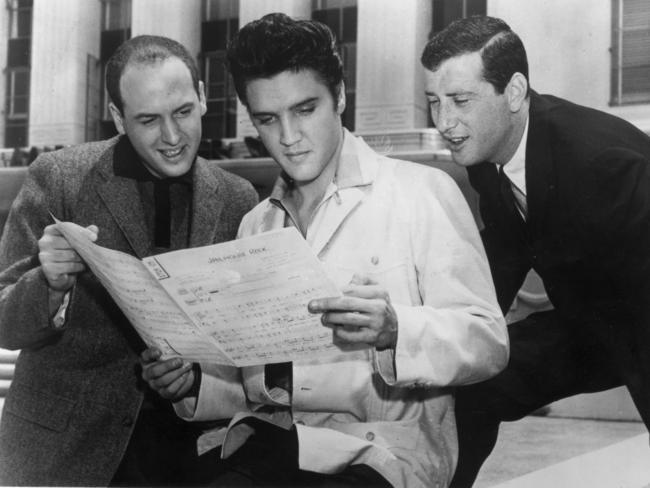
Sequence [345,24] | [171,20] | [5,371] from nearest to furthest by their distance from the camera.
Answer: [345,24], [171,20], [5,371]

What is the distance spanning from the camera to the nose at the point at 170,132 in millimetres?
1611

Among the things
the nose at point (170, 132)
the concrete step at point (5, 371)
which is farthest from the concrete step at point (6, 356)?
the nose at point (170, 132)

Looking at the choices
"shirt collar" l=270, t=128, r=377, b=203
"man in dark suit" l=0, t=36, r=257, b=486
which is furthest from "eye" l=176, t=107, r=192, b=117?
"shirt collar" l=270, t=128, r=377, b=203

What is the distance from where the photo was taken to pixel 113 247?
5.24ft

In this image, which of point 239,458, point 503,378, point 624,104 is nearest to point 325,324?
point 239,458

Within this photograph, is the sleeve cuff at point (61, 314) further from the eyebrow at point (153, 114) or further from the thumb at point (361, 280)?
the thumb at point (361, 280)

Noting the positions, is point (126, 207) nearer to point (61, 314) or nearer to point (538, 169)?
point (61, 314)

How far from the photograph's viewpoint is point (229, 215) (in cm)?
163

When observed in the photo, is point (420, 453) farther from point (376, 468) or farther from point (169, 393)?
point (169, 393)

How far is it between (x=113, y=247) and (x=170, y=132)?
288 mm

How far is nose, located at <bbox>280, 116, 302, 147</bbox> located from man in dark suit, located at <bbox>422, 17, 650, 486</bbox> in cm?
34

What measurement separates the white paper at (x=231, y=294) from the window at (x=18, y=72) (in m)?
0.92

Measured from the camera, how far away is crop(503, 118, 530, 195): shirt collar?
159cm

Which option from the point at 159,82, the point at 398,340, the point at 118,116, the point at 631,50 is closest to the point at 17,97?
the point at 118,116
